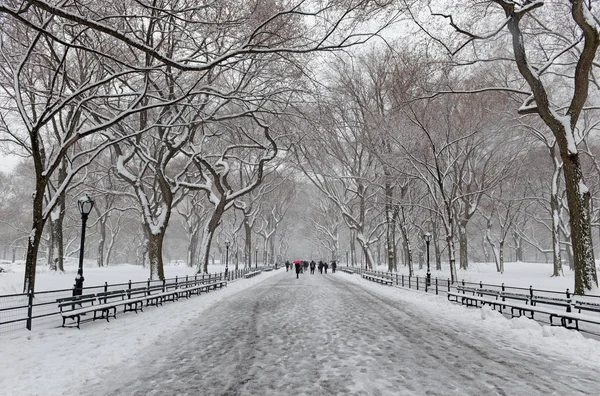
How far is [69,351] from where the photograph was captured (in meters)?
7.70

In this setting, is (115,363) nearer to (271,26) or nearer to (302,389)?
(302,389)

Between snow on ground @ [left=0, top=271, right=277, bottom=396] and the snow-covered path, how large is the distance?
391 millimetres

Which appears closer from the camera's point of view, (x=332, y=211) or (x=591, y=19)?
(x=591, y=19)

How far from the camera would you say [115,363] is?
695 centimetres

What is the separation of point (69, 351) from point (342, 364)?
537 centimetres

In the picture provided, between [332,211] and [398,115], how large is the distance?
→ 35.3 m

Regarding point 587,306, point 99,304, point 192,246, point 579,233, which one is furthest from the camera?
point 192,246

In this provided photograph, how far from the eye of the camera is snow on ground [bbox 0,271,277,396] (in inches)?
230

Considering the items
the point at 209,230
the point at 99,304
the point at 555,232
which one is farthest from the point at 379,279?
the point at 99,304

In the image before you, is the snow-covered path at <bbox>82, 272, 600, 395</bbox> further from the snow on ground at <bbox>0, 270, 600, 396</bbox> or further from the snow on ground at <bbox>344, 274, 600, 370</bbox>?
the snow on ground at <bbox>344, 274, 600, 370</bbox>

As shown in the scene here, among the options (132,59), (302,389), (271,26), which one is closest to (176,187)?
(132,59)

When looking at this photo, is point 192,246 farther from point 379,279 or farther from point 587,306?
point 587,306

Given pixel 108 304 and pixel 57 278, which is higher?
pixel 108 304

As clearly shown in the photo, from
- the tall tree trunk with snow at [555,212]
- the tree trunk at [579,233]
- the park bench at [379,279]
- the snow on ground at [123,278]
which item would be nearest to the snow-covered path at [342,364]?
the tree trunk at [579,233]
